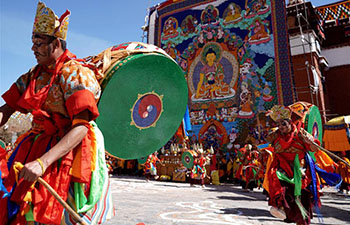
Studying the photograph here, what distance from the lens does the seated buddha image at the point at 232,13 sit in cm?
1639

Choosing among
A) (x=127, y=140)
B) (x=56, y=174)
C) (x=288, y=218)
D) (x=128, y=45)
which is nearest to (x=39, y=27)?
(x=128, y=45)

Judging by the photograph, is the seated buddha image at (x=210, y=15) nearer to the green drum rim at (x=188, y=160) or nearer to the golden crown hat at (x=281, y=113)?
the green drum rim at (x=188, y=160)

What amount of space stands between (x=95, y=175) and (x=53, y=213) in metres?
0.27

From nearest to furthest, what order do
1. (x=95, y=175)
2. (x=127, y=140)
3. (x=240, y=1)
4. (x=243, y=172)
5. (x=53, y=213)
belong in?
(x=53, y=213) < (x=95, y=175) < (x=127, y=140) < (x=243, y=172) < (x=240, y=1)

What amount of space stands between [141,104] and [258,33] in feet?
49.2

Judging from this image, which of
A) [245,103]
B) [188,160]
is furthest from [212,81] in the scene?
[188,160]

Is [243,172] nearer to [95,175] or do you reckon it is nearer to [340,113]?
[340,113]

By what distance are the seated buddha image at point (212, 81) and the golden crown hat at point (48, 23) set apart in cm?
1458

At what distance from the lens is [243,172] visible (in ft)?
35.1

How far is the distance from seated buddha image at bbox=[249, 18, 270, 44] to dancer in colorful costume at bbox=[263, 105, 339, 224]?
1211 cm

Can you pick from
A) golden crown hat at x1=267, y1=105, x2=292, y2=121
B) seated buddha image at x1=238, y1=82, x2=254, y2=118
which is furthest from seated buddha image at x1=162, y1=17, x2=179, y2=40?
golden crown hat at x1=267, y1=105, x2=292, y2=121

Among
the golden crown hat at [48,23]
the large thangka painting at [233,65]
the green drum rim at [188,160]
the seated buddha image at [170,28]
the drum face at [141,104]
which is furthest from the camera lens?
the seated buddha image at [170,28]

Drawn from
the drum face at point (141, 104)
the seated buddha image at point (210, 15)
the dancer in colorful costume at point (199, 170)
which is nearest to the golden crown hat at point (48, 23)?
the drum face at point (141, 104)

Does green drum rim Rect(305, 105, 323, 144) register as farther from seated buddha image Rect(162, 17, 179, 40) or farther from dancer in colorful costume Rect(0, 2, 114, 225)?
seated buddha image Rect(162, 17, 179, 40)
